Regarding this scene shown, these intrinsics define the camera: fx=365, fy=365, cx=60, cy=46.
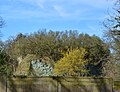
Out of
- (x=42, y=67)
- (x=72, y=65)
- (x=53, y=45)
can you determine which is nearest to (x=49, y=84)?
(x=42, y=67)

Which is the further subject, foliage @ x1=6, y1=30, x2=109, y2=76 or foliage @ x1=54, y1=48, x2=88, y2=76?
foliage @ x1=6, y1=30, x2=109, y2=76

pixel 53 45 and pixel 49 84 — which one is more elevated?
pixel 53 45

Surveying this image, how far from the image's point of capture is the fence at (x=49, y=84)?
454 inches

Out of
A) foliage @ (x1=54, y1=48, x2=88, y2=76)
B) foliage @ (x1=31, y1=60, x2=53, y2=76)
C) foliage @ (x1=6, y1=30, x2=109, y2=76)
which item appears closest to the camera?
foliage @ (x1=31, y1=60, x2=53, y2=76)

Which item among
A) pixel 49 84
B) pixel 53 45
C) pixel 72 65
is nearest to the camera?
pixel 49 84

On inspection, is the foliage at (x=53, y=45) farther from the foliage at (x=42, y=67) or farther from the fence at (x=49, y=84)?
the fence at (x=49, y=84)

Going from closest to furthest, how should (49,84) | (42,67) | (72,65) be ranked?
(49,84) < (42,67) < (72,65)

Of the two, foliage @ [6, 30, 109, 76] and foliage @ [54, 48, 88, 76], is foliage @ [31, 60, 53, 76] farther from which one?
foliage @ [6, 30, 109, 76]

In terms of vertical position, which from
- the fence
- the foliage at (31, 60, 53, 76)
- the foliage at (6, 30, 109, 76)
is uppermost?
the foliage at (6, 30, 109, 76)

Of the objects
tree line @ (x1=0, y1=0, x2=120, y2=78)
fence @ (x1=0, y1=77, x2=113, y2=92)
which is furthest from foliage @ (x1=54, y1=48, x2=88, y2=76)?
fence @ (x1=0, y1=77, x2=113, y2=92)

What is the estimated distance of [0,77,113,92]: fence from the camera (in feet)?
37.8

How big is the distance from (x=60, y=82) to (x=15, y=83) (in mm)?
1427

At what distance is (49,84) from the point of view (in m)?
11.6

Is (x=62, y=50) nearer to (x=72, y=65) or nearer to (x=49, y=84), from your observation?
(x=72, y=65)
